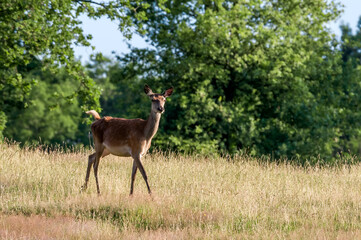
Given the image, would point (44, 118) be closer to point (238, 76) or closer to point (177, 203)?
point (238, 76)

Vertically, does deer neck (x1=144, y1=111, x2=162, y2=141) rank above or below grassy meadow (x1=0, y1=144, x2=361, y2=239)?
above

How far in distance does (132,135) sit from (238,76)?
566 inches

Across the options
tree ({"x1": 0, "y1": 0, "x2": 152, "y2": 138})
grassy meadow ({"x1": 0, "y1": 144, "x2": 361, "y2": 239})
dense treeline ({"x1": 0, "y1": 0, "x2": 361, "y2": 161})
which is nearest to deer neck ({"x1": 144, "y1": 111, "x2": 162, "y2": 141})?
grassy meadow ({"x1": 0, "y1": 144, "x2": 361, "y2": 239})

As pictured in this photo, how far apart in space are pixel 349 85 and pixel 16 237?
74.2 ft

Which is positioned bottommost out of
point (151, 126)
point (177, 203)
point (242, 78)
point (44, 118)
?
point (177, 203)

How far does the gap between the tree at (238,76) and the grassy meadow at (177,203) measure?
939cm

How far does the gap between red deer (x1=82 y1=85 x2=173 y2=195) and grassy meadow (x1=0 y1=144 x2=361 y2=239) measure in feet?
2.35

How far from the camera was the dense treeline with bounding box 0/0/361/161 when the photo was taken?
→ 2273cm

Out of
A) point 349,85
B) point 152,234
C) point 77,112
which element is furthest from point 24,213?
point 77,112

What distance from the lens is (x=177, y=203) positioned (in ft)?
31.3

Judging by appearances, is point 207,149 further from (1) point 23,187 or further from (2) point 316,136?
(1) point 23,187

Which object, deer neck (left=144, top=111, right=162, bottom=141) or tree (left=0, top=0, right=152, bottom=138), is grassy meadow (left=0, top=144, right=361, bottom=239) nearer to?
deer neck (left=144, top=111, right=162, bottom=141)

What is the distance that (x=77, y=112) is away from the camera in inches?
2172

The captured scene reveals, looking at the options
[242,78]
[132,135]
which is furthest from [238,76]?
[132,135]
